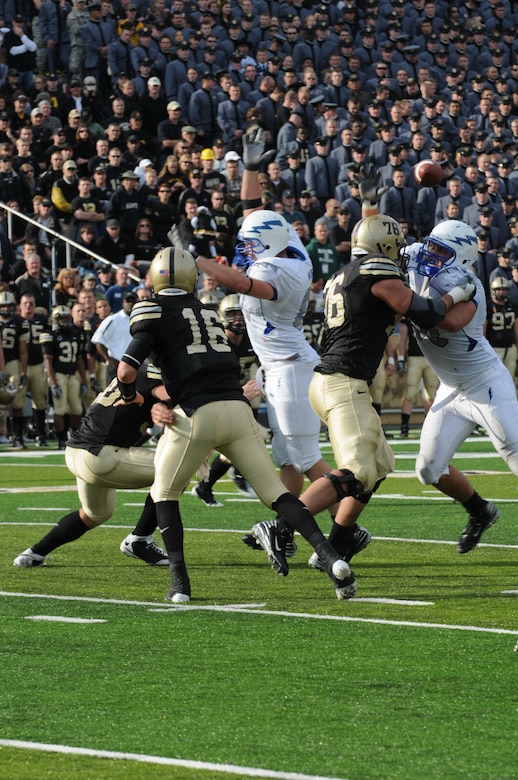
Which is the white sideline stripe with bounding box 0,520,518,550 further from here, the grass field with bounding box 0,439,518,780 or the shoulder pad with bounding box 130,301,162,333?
the shoulder pad with bounding box 130,301,162,333

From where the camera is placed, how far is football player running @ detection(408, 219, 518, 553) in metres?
7.38

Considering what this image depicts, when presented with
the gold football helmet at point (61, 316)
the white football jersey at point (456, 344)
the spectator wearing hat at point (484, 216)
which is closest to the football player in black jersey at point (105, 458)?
the white football jersey at point (456, 344)

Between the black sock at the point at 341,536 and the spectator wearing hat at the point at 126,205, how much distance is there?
11.5m

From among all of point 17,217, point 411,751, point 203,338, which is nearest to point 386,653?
point 411,751

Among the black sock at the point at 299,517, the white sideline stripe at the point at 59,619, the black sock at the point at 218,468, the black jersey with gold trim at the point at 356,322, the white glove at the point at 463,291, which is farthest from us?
the black sock at the point at 218,468

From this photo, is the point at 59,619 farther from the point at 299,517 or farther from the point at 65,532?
the point at 65,532

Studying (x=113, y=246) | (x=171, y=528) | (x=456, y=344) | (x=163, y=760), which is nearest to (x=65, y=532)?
(x=171, y=528)

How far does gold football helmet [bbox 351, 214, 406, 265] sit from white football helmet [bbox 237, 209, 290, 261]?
1.04 metres

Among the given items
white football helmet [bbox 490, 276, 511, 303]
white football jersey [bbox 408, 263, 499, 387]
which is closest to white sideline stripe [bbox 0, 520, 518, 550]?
white football jersey [bbox 408, 263, 499, 387]

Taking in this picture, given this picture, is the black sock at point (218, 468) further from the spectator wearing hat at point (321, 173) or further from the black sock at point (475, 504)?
the spectator wearing hat at point (321, 173)

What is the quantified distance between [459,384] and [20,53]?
1447 centimetres

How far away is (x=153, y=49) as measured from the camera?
830 inches

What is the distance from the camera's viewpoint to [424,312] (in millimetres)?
6660

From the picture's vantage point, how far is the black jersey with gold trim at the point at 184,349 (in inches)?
248
